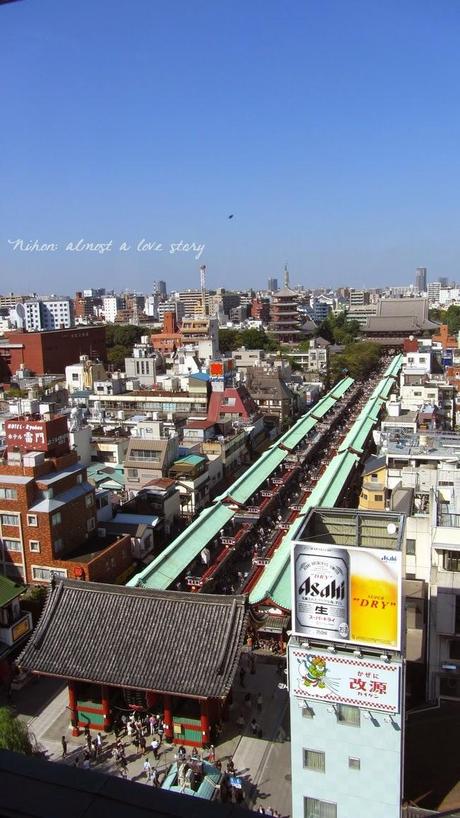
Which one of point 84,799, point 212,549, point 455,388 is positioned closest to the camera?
point 84,799

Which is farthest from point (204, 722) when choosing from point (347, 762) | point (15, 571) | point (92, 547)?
point (15, 571)

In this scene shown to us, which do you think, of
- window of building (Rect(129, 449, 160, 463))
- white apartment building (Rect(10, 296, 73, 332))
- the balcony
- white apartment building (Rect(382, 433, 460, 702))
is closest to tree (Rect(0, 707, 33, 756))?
the balcony

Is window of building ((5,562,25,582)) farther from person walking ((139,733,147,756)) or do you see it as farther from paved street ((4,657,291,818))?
person walking ((139,733,147,756))

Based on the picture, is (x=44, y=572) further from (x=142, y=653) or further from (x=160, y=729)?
(x=160, y=729)

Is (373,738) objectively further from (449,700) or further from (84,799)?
(84,799)

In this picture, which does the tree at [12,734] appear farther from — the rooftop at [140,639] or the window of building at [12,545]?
the window of building at [12,545]


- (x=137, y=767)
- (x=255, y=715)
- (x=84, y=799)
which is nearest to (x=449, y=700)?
(x=255, y=715)
